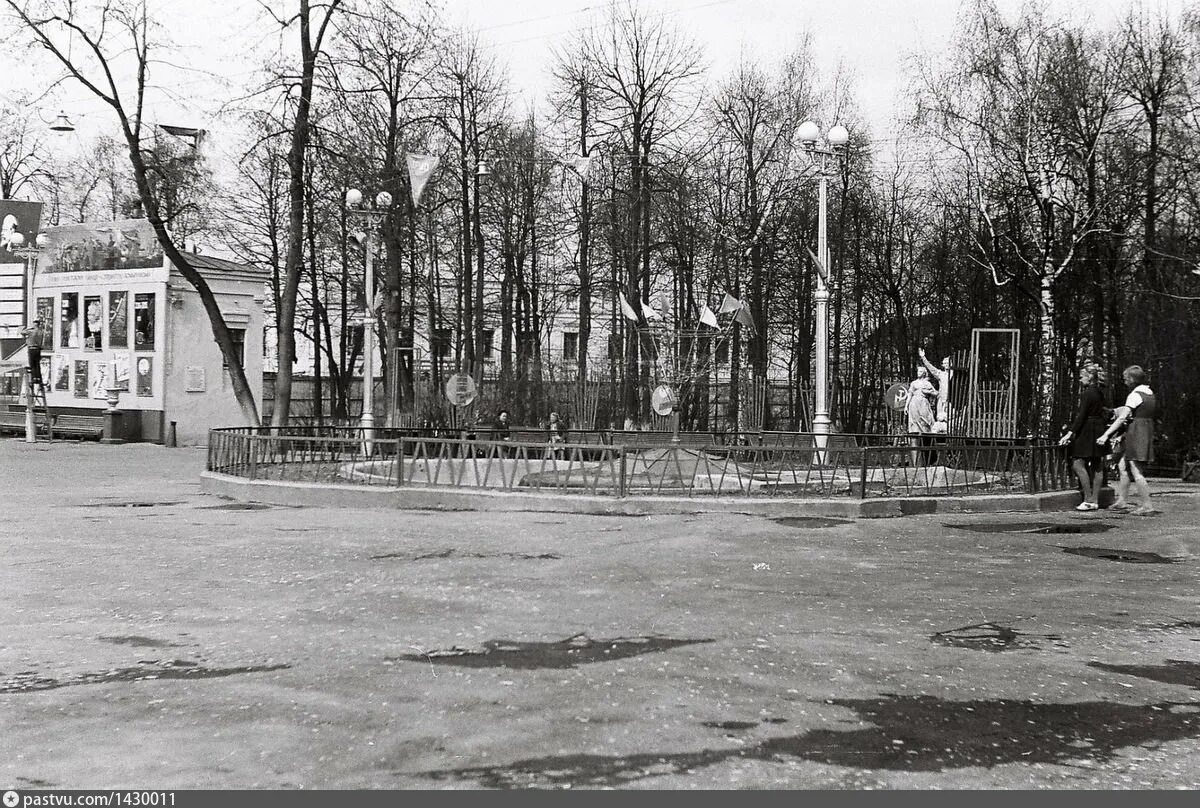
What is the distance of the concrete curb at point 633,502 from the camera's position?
15.4 meters

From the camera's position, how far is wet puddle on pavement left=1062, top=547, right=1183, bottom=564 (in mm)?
11680

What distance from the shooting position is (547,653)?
7.19 m

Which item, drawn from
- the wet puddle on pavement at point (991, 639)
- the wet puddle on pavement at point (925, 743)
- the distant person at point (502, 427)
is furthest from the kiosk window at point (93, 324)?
the wet puddle on pavement at point (925, 743)

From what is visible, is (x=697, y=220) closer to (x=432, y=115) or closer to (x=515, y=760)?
(x=432, y=115)

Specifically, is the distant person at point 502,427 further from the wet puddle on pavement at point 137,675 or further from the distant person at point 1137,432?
the wet puddle on pavement at point 137,675

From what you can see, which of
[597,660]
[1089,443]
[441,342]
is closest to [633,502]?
[1089,443]

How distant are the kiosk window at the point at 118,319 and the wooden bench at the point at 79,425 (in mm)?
2616

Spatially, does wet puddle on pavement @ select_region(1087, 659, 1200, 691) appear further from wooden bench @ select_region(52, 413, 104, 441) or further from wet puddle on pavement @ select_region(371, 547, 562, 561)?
wooden bench @ select_region(52, 413, 104, 441)

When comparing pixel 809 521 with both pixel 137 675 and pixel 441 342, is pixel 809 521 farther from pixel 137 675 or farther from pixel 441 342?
pixel 441 342

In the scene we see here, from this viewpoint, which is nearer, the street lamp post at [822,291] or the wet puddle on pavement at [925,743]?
the wet puddle on pavement at [925,743]

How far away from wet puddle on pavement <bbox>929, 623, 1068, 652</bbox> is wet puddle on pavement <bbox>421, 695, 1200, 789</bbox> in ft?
4.44

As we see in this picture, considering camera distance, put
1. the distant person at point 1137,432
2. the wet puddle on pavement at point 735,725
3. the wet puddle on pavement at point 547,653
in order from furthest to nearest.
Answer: the distant person at point 1137,432, the wet puddle on pavement at point 547,653, the wet puddle on pavement at point 735,725

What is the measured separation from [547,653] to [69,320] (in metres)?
39.9

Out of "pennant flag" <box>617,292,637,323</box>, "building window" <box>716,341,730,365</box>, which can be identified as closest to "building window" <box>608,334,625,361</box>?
"pennant flag" <box>617,292,637,323</box>
